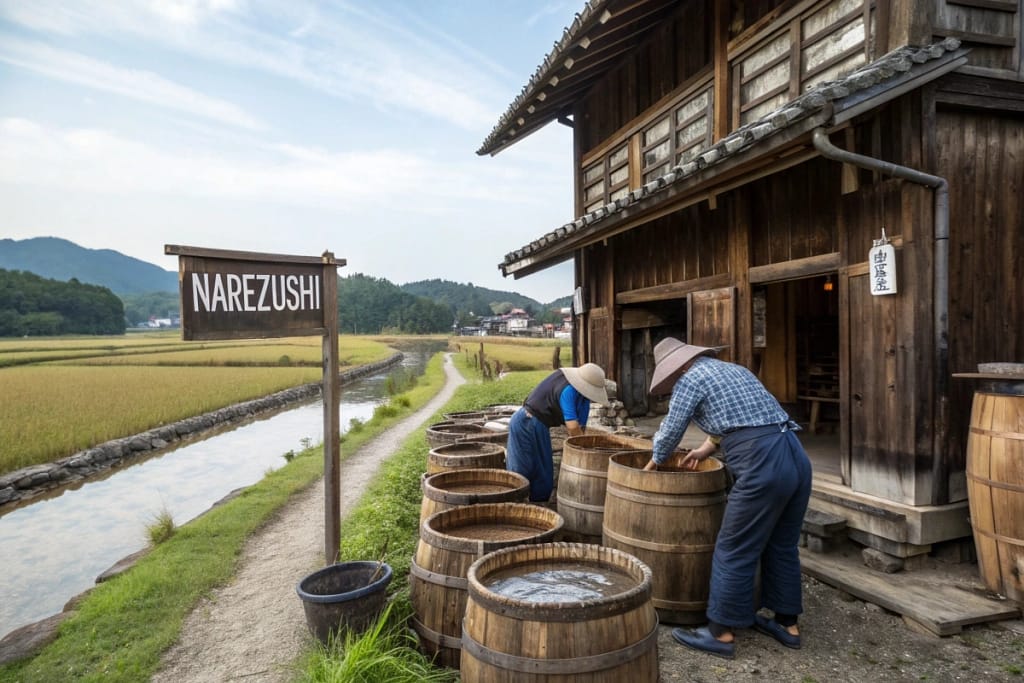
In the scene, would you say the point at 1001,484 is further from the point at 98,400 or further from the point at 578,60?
the point at 98,400

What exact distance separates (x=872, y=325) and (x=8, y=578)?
1014cm

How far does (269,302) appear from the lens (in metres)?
4.27

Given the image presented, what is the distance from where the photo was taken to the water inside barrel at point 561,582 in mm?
2719

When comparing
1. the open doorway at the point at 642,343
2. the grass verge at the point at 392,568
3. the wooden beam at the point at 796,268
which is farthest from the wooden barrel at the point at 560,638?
the open doorway at the point at 642,343

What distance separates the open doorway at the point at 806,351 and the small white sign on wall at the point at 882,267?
12.0ft

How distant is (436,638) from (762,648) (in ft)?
6.54

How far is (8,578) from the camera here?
7566 mm

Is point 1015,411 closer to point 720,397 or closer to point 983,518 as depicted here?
point 983,518

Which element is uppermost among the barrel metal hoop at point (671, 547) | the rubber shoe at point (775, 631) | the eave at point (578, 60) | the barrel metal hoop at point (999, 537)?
the eave at point (578, 60)

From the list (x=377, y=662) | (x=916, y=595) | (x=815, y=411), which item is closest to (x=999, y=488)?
(x=916, y=595)

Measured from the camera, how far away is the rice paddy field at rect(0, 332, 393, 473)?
1336cm

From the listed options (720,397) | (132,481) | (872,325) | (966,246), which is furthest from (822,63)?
(132,481)

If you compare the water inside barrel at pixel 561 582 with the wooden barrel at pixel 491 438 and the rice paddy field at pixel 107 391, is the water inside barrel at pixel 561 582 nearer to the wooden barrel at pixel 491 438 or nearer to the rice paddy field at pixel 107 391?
the wooden barrel at pixel 491 438

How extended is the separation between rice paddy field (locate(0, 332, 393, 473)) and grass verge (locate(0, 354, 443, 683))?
6.87 metres
